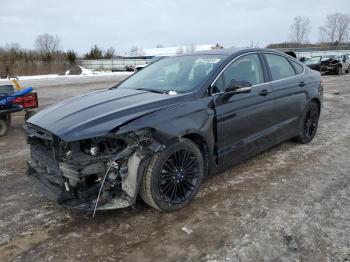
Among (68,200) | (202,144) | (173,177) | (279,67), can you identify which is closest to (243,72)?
(279,67)

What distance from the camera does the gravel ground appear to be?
2969mm

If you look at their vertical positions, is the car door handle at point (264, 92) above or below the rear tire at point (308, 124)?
above

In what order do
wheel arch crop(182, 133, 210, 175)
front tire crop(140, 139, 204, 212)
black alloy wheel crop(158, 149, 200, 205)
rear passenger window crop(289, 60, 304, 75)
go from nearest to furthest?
front tire crop(140, 139, 204, 212) < black alloy wheel crop(158, 149, 200, 205) < wheel arch crop(182, 133, 210, 175) < rear passenger window crop(289, 60, 304, 75)

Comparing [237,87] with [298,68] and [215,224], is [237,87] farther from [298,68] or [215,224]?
[298,68]

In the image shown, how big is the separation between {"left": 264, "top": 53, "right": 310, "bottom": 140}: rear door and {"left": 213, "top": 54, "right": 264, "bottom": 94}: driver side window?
270 millimetres

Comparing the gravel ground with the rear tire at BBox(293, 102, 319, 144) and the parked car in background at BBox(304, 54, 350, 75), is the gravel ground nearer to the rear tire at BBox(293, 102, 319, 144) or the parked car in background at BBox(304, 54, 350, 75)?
the rear tire at BBox(293, 102, 319, 144)

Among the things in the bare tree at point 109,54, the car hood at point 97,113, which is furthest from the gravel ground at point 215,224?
the bare tree at point 109,54

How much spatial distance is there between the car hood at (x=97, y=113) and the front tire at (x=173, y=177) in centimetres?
48

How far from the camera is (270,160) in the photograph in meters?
5.21

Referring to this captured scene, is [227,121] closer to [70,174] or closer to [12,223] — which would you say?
[70,174]

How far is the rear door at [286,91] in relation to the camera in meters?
5.07

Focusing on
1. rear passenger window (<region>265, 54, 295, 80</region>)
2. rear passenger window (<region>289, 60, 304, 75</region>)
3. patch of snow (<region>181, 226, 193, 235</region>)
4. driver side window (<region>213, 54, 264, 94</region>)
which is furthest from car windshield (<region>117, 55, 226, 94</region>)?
rear passenger window (<region>289, 60, 304, 75</region>)

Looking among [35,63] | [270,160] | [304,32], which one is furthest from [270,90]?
[304,32]

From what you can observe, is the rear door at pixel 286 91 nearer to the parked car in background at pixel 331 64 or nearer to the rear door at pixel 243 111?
the rear door at pixel 243 111
